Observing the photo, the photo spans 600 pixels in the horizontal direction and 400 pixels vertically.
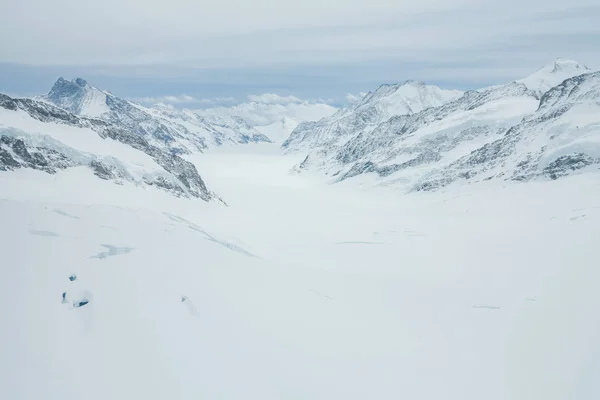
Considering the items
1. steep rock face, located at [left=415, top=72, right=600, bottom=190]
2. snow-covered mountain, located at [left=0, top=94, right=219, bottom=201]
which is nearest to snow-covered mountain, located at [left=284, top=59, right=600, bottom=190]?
steep rock face, located at [left=415, top=72, right=600, bottom=190]

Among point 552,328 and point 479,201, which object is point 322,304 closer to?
point 552,328

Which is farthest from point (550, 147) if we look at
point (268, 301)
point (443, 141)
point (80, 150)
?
point (80, 150)

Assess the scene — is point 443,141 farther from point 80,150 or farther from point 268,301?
point 268,301

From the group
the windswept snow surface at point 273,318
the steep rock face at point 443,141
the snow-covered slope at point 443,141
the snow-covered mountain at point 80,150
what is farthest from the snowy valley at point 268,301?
the steep rock face at point 443,141

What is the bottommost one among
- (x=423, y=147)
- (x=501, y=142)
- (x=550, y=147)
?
(x=423, y=147)

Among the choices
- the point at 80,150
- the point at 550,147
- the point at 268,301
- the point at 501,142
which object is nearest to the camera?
the point at 268,301

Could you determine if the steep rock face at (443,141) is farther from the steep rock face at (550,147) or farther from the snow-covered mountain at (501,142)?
the steep rock face at (550,147)

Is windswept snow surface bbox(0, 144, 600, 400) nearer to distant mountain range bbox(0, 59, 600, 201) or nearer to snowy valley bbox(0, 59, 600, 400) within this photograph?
snowy valley bbox(0, 59, 600, 400)
